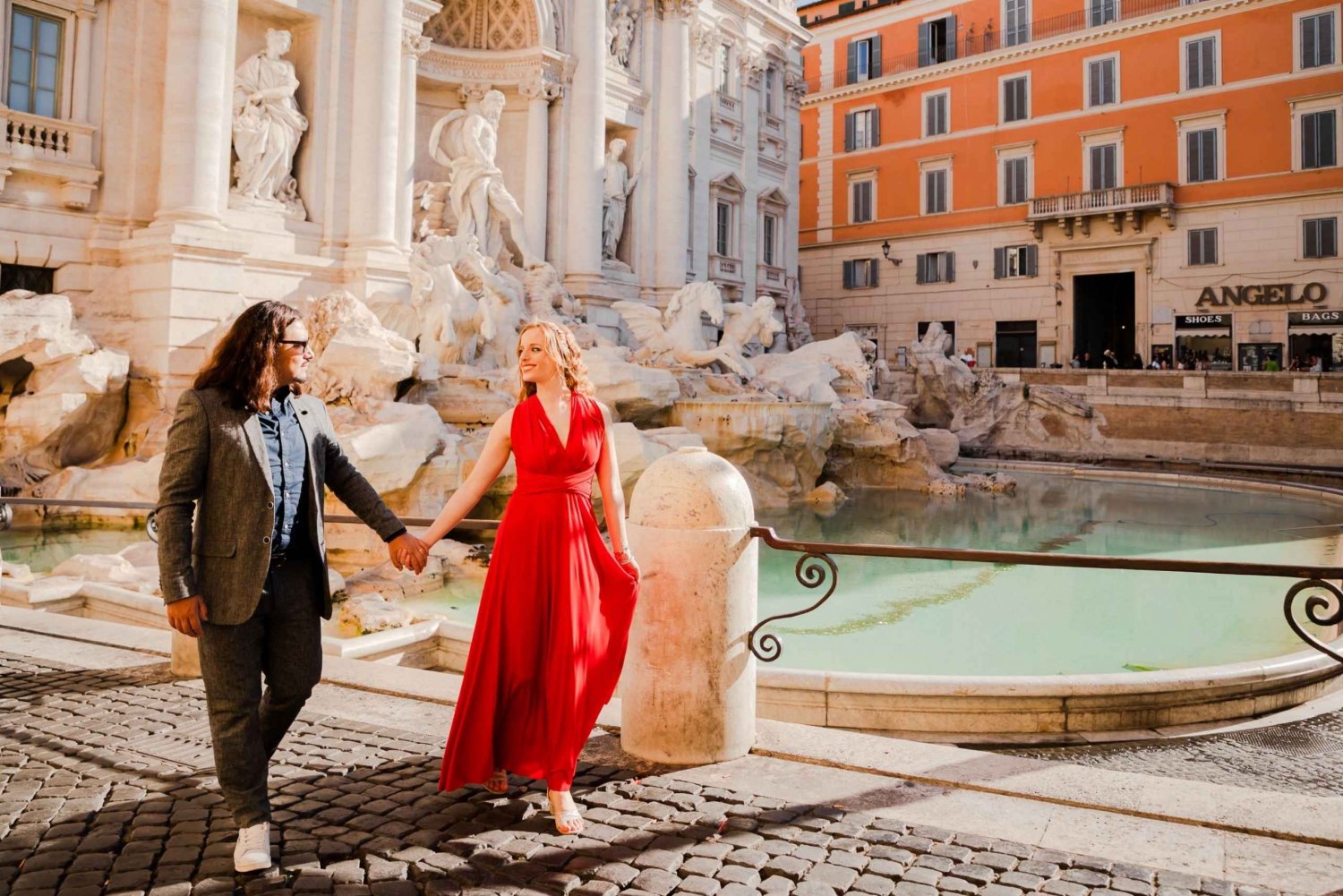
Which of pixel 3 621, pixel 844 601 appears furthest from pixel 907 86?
pixel 3 621

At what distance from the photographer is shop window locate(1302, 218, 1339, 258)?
24.1 m

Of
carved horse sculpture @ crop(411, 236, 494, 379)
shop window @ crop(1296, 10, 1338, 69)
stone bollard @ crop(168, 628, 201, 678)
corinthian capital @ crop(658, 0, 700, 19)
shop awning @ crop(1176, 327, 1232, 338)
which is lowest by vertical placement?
stone bollard @ crop(168, 628, 201, 678)

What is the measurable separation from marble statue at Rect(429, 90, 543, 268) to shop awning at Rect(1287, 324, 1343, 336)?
18.8 metres

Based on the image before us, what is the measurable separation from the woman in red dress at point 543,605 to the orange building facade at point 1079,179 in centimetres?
2489

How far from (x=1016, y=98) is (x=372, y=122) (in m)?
20.5

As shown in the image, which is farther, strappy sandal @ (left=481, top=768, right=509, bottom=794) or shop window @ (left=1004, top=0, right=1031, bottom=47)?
shop window @ (left=1004, top=0, right=1031, bottom=47)

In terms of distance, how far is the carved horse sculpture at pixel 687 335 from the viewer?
16.1 m

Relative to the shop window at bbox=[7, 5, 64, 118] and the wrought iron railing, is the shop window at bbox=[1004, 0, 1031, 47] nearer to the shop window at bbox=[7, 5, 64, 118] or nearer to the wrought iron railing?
the shop window at bbox=[7, 5, 64, 118]

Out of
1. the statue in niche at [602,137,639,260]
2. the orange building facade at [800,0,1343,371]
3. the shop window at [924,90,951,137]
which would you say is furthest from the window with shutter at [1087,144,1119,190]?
the statue in niche at [602,137,639,260]

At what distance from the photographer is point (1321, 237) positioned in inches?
956

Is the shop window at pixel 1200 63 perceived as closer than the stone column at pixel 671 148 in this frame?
No

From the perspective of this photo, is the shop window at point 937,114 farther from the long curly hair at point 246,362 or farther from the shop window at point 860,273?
the long curly hair at point 246,362

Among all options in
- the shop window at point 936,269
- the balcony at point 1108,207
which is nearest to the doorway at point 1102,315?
the balcony at point 1108,207

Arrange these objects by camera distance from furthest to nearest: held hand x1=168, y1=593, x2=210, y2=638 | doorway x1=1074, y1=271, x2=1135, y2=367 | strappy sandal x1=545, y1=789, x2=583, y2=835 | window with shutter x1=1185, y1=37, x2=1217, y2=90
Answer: doorway x1=1074, y1=271, x2=1135, y2=367 → window with shutter x1=1185, y1=37, x2=1217, y2=90 → strappy sandal x1=545, y1=789, x2=583, y2=835 → held hand x1=168, y1=593, x2=210, y2=638
